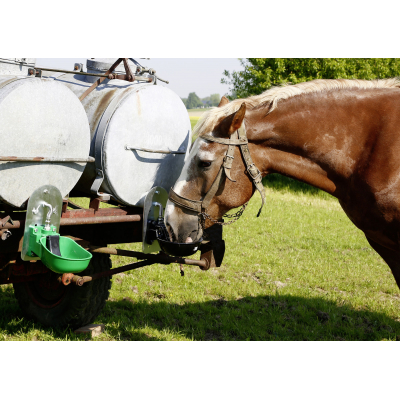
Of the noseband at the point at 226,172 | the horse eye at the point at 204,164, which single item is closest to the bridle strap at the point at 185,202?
the noseband at the point at 226,172

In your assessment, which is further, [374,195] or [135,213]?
[135,213]

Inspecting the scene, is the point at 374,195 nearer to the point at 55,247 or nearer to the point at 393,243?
the point at 393,243

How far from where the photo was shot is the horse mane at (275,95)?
3.12 meters

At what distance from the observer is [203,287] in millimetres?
5297

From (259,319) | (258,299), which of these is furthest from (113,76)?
(258,299)

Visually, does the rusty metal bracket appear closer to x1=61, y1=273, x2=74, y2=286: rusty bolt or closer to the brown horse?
the brown horse

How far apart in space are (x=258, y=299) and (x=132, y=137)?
2685mm

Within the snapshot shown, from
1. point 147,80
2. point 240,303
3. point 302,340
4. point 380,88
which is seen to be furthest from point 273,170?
point 240,303

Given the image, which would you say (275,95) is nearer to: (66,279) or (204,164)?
(204,164)

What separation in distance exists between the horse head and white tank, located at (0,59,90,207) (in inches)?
31.7

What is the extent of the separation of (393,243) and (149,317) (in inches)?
99.8

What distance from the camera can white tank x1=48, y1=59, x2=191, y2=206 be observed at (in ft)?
10.8

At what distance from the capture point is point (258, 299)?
16.3 ft

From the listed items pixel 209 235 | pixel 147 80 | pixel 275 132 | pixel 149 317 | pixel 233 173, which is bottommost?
pixel 149 317
